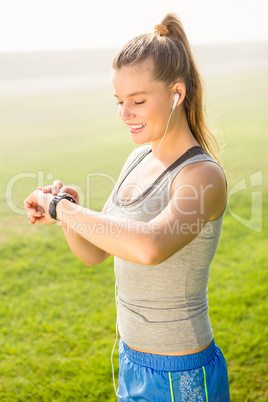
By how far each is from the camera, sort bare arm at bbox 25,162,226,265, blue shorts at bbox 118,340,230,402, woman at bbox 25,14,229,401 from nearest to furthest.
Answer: bare arm at bbox 25,162,226,265 < woman at bbox 25,14,229,401 < blue shorts at bbox 118,340,230,402

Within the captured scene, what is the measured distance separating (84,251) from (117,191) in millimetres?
245

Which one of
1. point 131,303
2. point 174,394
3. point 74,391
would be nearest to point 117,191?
point 131,303

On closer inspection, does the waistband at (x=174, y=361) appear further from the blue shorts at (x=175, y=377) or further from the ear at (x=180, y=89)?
the ear at (x=180, y=89)

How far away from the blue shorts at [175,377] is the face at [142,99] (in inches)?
28.8

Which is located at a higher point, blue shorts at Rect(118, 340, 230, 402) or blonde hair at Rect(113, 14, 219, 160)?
blonde hair at Rect(113, 14, 219, 160)

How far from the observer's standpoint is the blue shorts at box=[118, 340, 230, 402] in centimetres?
145

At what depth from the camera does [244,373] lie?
2959 mm

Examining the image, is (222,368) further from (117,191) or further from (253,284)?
(253,284)

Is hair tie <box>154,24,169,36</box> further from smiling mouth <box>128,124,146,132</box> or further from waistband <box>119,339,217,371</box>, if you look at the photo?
waistband <box>119,339,217,371</box>

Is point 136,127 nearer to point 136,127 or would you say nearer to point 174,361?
point 136,127

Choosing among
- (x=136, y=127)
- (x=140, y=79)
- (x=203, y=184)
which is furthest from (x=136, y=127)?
(x=203, y=184)

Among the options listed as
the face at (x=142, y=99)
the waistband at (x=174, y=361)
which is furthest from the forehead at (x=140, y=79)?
the waistband at (x=174, y=361)

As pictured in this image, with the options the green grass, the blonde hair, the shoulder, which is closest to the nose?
the blonde hair

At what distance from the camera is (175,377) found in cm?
146
